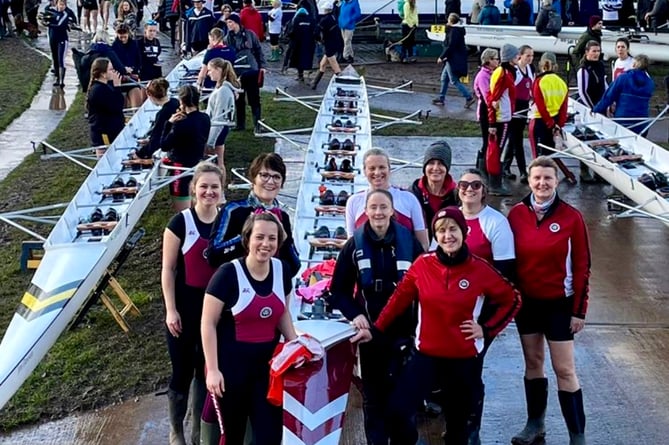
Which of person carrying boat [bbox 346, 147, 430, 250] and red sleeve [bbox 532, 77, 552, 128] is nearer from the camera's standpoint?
person carrying boat [bbox 346, 147, 430, 250]

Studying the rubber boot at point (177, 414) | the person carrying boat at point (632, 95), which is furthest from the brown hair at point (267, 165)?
the person carrying boat at point (632, 95)

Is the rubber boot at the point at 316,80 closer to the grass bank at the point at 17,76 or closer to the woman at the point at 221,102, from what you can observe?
the grass bank at the point at 17,76

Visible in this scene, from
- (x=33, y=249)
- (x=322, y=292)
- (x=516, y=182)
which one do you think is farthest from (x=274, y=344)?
(x=516, y=182)

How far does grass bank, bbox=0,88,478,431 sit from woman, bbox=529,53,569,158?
3.77 m

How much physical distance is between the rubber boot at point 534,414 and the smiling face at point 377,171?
155cm

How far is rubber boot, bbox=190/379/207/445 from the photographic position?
6117mm

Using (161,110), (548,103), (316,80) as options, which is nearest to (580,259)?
(161,110)

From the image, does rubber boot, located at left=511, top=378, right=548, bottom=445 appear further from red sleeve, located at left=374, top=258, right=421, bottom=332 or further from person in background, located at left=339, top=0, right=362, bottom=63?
person in background, located at left=339, top=0, right=362, bottom=63

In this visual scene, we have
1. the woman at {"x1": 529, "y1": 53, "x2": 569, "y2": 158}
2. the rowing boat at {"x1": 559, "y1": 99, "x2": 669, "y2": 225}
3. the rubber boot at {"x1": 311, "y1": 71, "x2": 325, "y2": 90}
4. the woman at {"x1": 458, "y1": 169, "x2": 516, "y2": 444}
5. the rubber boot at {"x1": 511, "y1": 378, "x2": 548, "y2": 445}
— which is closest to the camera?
the woman at {"x1": 458, "y1": 169, "x2": 516, "y2": 444}

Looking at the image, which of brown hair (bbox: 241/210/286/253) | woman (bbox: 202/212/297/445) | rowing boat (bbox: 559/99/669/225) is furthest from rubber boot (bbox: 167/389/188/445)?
rowing boat (bbox: 559/99/669/225)

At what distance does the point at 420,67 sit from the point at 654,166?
12.6m

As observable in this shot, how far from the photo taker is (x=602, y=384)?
23.7 ft

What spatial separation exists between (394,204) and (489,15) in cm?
1874

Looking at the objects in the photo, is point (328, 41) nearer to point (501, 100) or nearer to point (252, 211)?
point (501, 100)
